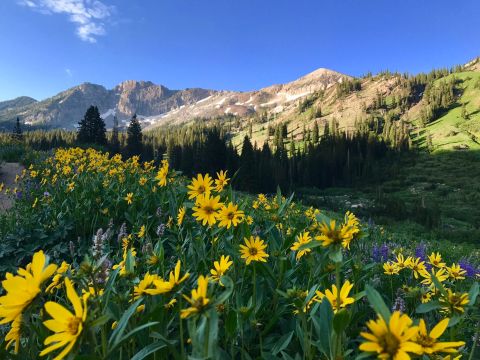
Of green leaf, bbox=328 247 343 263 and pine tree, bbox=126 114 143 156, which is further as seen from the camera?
pine tree, bbox=126 114 143 156

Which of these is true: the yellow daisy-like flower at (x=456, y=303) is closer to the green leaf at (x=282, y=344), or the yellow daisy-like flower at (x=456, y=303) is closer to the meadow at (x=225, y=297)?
the meadow at (x=225, y=297)

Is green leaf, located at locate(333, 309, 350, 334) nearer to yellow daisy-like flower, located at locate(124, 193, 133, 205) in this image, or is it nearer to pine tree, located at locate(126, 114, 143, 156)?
yellow daisy-like flower, located at locate(124, 193, 133, 205)

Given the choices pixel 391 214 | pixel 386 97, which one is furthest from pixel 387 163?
pixel 386 97

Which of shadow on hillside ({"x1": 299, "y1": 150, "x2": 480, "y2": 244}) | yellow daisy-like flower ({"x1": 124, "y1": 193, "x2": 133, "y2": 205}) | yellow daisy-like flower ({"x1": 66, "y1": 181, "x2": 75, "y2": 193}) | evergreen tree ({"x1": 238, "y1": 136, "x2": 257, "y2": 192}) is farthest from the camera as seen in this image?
evergreen tree ({"x1": 238, "y1": 136, "x2": 257, "y2": 192})

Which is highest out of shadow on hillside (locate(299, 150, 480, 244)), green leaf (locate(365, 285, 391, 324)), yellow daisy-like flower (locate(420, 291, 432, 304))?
green leaf (locate(365, 285, 391, 324))

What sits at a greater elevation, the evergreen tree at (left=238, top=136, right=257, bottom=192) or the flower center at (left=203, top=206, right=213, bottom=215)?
the flower center at (left=203, top=206, right=213, bottom=215)

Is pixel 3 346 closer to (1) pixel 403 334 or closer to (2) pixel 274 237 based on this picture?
(1) pixel 403 334

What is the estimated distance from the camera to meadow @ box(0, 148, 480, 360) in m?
1.01

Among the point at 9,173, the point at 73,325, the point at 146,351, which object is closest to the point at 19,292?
the point at 73,325

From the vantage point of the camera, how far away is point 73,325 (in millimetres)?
956

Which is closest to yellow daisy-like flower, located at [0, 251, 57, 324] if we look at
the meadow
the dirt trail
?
the meadow

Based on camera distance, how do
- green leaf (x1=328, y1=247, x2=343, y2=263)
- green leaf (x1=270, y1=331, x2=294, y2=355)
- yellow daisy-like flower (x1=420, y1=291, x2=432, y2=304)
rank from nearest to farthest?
green leaf (x1=328, y1=247, x2=343, y2=263), green leaf (x1=270, y1=331, x2=294, y2=355), yellow daisy-like flower (x1=420, y1=291, x2=432, y2=304)

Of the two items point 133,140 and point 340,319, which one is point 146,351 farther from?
point 133,140

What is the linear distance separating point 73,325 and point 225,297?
464 millimetres
